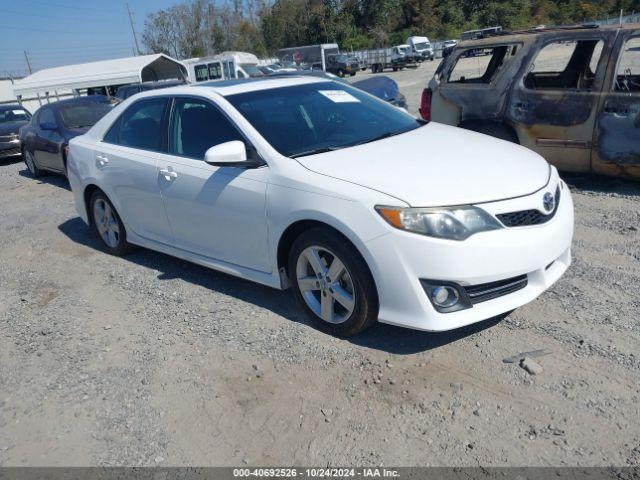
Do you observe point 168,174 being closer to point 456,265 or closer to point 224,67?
point 456,265

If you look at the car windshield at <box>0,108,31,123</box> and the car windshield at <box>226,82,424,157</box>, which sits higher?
the car windshield at <box>226,82,424,157</box>

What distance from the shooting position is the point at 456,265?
3.18 m

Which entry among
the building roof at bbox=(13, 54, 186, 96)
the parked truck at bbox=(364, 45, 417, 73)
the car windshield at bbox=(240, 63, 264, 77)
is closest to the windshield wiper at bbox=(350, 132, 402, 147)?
the car windshield at bbox=(240, 63, 264, 77)

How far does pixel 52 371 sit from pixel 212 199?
1548 mm

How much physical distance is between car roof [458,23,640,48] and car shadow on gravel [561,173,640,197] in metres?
1.60

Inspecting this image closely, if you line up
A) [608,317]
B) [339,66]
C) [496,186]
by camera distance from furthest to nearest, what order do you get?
[339,66] < [608,317] < [496,186]

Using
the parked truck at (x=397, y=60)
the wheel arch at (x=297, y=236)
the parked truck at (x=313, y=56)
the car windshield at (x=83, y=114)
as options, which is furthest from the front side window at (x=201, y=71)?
the wheel arch at (x=297, y=236)

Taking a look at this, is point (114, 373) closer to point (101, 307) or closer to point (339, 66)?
point (101, 307)

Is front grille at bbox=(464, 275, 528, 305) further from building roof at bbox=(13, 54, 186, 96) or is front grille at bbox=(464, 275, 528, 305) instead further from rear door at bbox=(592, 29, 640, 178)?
building roof at bbox=(13, 54, 186, 96)

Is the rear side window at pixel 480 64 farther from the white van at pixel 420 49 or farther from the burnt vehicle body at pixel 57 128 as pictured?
the white van at pixel 420 49

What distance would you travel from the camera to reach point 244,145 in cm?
400

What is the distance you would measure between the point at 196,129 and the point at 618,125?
417 cm

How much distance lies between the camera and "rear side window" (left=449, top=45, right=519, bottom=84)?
6.98 meters

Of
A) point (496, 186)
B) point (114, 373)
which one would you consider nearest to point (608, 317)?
point (496, 186)
